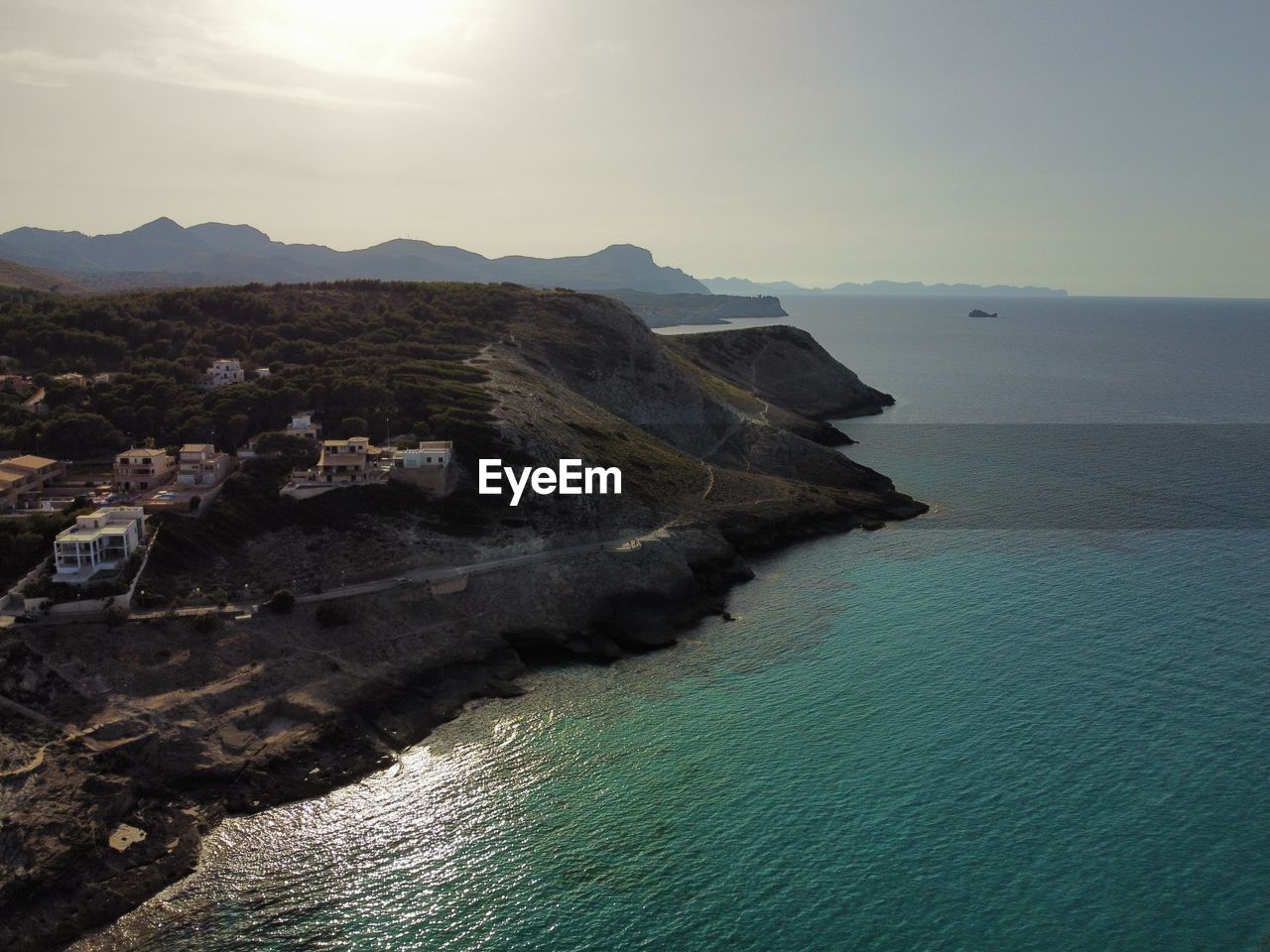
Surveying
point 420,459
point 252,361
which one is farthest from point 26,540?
point 252,361

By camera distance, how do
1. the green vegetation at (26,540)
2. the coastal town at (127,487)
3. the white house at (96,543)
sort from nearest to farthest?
the coastal town at (127,487), the white house at (96,543), the green vegetation at (26,540)

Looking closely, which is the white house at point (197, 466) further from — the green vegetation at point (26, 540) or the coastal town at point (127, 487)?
the green vegetation at point (26, 540)

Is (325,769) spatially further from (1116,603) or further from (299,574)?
(1116,603)

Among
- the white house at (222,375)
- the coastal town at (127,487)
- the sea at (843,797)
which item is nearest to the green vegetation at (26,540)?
the coastal town at (127,487)

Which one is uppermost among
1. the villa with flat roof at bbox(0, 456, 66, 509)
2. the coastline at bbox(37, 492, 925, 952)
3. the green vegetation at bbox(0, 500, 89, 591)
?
the villa with flat roof at bbox(0, 456, 66, 509)

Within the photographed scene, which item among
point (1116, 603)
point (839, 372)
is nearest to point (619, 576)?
point (1116, 603)

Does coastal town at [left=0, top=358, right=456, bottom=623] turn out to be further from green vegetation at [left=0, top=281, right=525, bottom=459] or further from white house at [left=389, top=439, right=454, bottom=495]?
green vegetation at [left=0, top=281, right=525, bottom=459]

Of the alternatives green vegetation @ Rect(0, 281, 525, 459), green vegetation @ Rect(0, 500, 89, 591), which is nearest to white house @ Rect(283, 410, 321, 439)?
green vegetation @ Rect(0, 281, 525, 459)
